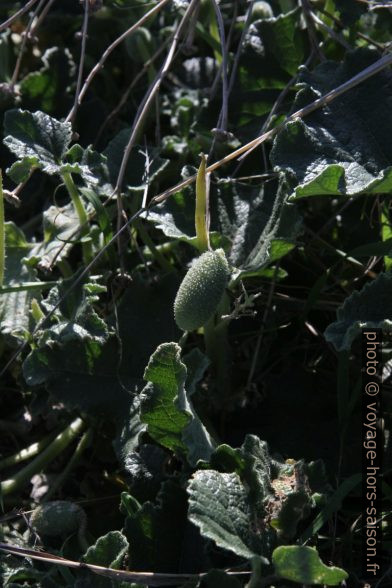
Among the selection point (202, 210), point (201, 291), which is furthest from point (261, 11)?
point (201, 291)

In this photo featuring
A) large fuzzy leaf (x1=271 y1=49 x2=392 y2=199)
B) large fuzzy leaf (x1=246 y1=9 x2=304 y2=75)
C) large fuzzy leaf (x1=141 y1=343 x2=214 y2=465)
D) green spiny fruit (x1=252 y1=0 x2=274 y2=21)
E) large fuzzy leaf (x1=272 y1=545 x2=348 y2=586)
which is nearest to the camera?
large fuzzy leaf (x1=272 y1=545 x2=348 y2=586)

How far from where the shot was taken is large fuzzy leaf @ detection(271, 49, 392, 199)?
167cm

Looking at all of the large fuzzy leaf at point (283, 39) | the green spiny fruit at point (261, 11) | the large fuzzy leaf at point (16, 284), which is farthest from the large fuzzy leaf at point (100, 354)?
the green spiny fruit at point (261, 11)

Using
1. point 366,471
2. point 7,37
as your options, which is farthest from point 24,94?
point 366,471

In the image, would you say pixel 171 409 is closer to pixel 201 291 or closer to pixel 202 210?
pixel 201 291

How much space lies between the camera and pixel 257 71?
2.25 m

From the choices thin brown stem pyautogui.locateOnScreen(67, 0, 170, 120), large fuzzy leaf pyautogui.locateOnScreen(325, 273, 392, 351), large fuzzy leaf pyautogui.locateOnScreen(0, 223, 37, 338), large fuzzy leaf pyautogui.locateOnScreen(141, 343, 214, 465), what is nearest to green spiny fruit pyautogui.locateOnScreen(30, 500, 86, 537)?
large fuzzy leaf pyautogui.locateOnScreen(141, 343, 214, 465)

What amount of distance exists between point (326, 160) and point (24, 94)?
108 cm

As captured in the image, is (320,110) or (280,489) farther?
(320,110)

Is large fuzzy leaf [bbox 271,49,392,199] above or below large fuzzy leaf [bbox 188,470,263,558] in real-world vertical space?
above

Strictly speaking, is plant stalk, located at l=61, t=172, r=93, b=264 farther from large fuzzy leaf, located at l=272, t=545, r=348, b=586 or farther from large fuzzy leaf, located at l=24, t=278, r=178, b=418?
large fuzzy leaf, located at l=272, t=545, r=348, b=586

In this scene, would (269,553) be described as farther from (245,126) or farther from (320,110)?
(245,126)

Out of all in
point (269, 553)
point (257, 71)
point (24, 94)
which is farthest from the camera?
point (24, 94)

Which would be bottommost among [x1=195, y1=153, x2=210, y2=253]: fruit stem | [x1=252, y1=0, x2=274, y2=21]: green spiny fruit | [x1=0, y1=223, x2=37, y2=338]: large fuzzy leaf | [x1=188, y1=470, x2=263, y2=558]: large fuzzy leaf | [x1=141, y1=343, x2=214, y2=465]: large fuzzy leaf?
[x1=188, y1=470, x2=263, y2=558]: large fuzzy leaf
